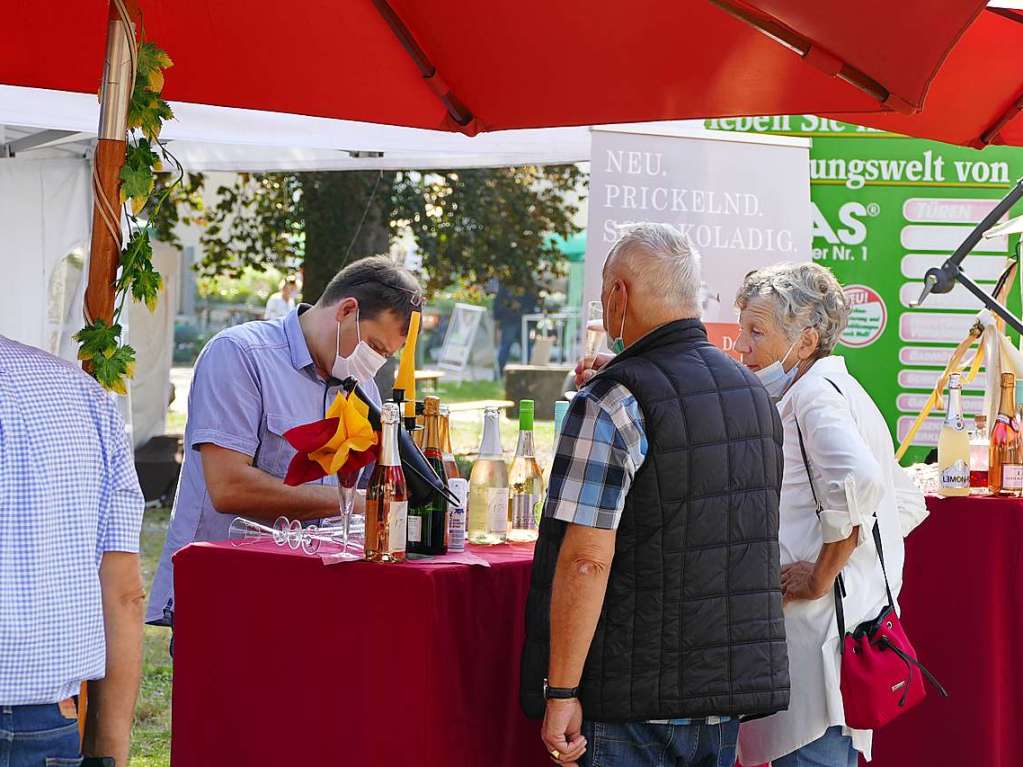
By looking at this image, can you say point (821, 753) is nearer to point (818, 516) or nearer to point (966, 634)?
point (818, 516)

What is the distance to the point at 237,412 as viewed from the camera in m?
3.05

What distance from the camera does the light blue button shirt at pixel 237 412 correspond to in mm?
3049

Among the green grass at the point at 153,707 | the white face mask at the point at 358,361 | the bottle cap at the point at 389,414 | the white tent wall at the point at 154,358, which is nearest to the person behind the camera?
the bottle cap at the point at 389,414

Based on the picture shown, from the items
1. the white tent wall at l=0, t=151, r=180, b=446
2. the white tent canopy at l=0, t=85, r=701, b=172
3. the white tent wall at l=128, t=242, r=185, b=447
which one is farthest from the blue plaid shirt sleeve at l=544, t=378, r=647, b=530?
the white tent wall at l=128, t=242, r=185, b=447

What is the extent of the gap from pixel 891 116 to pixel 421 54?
1450 millimetres

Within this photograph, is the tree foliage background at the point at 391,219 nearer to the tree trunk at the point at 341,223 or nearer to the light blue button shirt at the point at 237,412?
the tree trunk at the point at 341,223

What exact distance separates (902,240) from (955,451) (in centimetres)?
222

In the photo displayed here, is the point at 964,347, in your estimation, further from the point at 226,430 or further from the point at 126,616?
the point at 126,616

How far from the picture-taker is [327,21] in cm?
311

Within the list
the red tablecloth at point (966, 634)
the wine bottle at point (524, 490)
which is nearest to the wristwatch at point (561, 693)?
the wine bottle at point (524, 490)

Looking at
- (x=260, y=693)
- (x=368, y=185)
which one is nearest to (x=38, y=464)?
(x=260, y=693)

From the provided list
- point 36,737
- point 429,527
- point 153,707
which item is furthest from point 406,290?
point 153,707

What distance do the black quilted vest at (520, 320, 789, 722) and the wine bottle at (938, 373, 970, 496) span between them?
1.78 meters

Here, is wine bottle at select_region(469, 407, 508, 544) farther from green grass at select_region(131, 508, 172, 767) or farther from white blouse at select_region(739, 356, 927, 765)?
green grass at select_region(131, 508, 172, 767)
